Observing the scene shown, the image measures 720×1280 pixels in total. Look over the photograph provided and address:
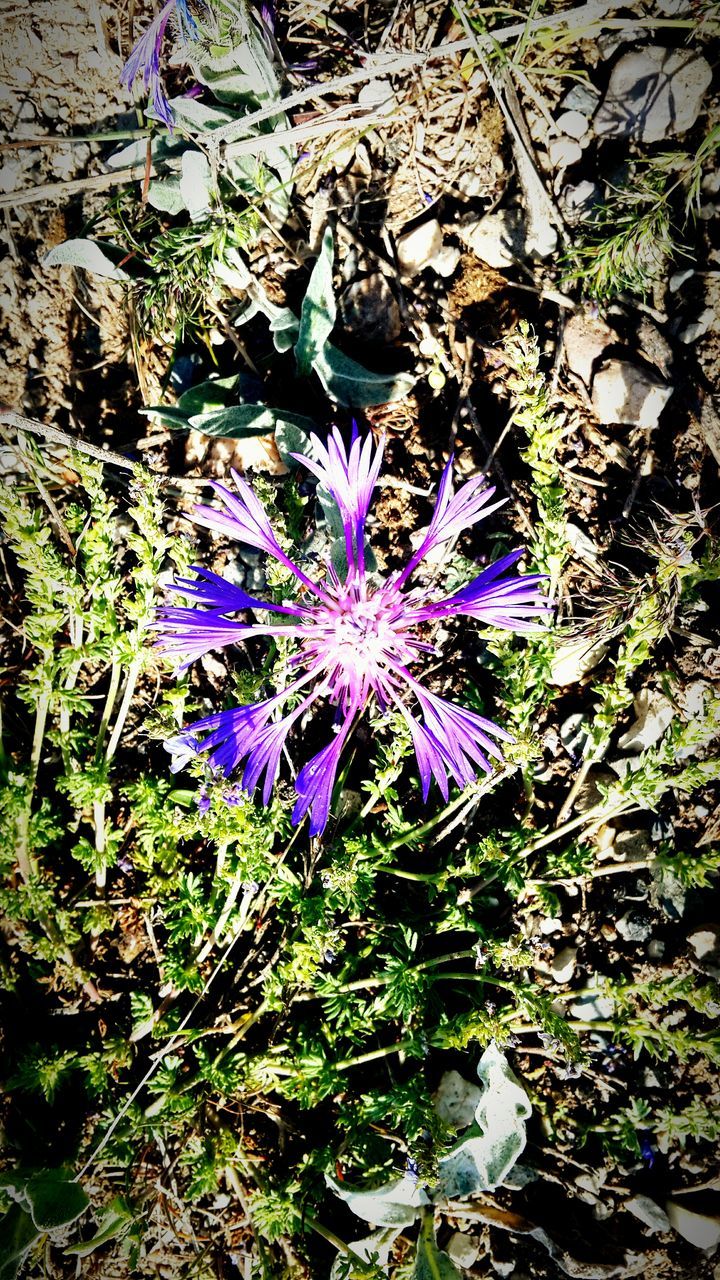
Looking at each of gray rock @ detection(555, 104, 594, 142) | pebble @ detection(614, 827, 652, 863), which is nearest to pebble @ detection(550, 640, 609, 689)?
pebble @ detection(614, 827, 652, 863)

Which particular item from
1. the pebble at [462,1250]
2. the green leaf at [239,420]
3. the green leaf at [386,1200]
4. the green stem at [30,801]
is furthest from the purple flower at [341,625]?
the pebble at [462,1250]

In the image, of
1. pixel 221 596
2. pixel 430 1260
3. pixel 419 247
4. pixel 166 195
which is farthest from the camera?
pixel 419 247

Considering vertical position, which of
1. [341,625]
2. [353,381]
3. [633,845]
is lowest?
[633,845]

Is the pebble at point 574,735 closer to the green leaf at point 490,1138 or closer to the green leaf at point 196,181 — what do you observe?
the green leaf at point 490,1138

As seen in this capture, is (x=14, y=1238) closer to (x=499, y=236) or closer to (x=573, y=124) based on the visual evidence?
(x=499, y=236)

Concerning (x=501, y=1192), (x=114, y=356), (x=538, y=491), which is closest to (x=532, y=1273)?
(x=501, y=1192)

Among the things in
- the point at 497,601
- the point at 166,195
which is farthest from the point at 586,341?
the point at 166,195

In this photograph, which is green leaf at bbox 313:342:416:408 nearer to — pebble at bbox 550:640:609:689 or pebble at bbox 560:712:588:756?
pebble at bbox 550:640:609:689
